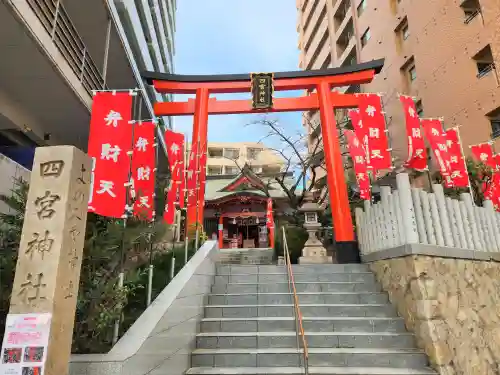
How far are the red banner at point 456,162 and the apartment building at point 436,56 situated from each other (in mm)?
3060

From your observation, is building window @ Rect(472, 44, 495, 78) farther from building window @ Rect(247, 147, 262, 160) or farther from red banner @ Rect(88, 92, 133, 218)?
building window @ Rect(247, 147, 262, 160)

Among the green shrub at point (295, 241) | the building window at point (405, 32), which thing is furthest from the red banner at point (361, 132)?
the building window at point (405, 32)

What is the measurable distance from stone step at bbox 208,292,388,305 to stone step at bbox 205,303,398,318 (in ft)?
0.76

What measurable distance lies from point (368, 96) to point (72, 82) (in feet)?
27.8

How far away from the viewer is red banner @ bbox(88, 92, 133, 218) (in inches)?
161

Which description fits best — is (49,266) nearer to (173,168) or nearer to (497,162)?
(173,168)

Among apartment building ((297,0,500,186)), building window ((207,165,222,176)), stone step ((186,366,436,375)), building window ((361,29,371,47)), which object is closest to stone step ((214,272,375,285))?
stone step ((186,366,436,375))

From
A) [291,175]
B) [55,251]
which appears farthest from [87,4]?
[291,175]

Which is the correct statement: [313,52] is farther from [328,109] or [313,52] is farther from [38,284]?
[38,284]

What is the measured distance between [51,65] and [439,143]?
10108 mm

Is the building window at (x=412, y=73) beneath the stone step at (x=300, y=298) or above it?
above

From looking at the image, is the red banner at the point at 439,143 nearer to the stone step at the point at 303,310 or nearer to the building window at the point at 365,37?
the stone step at the point at 303,310

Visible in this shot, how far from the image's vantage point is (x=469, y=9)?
44.3ft

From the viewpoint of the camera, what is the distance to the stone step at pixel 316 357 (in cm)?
467
